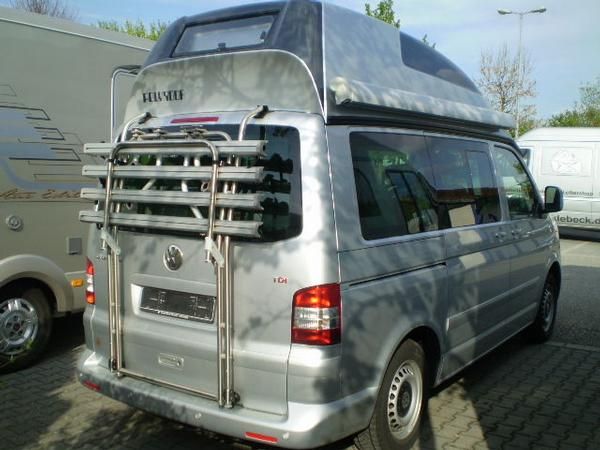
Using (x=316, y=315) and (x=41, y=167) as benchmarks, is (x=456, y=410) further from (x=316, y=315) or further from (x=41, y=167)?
(x=41, y=167)

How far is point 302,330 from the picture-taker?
3.20 metres

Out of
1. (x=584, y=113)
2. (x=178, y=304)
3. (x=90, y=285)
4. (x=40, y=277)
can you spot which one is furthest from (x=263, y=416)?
(x=584, y=113)

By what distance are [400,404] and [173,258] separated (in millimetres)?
1652

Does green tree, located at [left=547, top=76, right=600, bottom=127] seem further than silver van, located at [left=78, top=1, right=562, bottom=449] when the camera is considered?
Yes

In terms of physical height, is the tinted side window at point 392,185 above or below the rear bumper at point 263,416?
above

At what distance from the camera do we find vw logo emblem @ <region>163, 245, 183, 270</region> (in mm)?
3566

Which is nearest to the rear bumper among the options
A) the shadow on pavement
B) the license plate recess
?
the license plate recess

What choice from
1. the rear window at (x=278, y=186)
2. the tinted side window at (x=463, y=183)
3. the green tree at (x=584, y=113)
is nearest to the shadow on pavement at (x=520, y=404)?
the tinted side window at (x=463, y=183)

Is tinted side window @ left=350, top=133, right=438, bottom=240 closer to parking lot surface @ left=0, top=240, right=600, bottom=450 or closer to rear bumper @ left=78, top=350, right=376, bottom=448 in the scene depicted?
rear bumper @ left=78, top=350, right=376, bottom=448

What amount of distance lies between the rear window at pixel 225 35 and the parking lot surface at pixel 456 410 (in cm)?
236

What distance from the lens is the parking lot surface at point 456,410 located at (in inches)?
164

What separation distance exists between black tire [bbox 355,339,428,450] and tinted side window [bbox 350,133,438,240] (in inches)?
29.3

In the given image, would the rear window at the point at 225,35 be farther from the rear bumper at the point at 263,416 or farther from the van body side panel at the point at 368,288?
the rear bumper at the point at 263,416

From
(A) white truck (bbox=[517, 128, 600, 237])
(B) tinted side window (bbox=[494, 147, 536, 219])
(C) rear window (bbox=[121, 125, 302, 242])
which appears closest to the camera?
(C) rear window (bbox=[121, 125, 302, 242])
